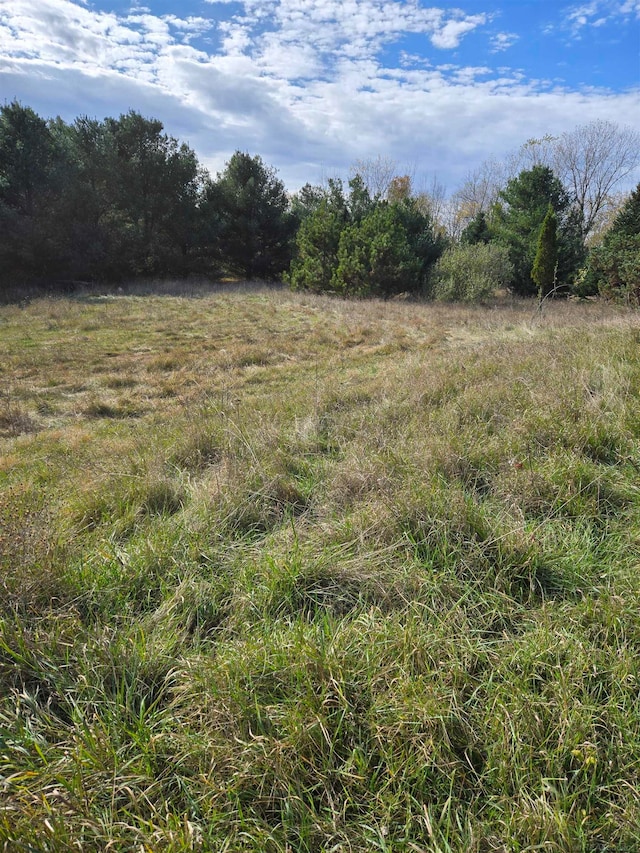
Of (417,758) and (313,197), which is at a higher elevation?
(313,197)

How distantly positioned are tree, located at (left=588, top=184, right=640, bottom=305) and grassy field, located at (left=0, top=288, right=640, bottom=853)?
12.3 metres

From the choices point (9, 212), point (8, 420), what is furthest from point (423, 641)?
point (9, 212)

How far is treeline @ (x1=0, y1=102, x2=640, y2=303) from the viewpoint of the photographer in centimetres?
1848

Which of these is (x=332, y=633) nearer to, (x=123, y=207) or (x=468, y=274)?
(x=468, y=274)

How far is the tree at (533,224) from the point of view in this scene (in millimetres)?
20359

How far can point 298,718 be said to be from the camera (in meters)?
1.48

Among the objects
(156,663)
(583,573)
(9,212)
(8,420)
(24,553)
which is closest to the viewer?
(156,663)

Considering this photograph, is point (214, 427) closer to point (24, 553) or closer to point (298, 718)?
point (24, 553)

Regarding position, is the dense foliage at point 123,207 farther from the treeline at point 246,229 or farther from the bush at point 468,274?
the bush at point 468,274

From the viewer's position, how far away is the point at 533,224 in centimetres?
2098

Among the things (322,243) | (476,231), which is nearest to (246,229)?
(322,243)

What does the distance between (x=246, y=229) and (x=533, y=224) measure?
624 inches

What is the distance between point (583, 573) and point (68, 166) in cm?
2595

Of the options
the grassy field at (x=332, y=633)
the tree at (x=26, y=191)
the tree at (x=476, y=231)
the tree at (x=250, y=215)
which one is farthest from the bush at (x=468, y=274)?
the tree at (x=26, y=191)
